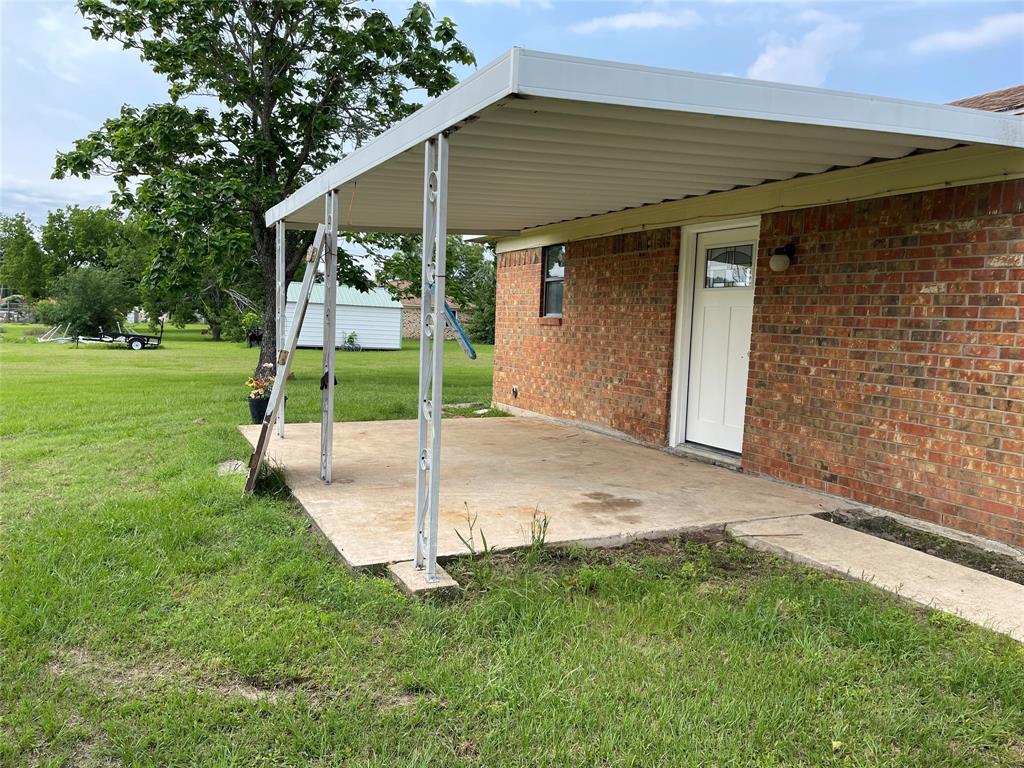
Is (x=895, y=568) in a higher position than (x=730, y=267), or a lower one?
lower

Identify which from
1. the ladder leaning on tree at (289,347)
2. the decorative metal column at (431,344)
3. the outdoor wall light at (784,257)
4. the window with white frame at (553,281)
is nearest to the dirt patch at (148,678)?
the decorative metal column at (431,344)

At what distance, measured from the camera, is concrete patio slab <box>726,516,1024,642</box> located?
345 centimetres

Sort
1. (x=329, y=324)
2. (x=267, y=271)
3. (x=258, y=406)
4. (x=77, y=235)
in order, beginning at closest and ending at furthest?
(x=329, y=324) < (x=258, y=406) < (x=267, y=271) < (x=77, y=235)

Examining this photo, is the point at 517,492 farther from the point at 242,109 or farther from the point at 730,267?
the point at 242,109

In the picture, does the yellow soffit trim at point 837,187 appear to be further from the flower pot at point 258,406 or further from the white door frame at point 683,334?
the flower pot at point 258,406

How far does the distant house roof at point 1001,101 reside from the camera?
4.68 m

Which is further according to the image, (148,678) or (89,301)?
(89,301)

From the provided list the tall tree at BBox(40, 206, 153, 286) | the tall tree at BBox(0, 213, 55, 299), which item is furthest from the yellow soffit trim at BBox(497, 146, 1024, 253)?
the tall tree at BBox(0, 213, 55, 299)

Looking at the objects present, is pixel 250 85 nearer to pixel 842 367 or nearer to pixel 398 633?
pixel 842 367

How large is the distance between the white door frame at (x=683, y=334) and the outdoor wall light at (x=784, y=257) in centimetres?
130

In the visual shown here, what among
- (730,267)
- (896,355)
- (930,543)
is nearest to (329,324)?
(730,267)

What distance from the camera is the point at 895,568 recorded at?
3.97 m

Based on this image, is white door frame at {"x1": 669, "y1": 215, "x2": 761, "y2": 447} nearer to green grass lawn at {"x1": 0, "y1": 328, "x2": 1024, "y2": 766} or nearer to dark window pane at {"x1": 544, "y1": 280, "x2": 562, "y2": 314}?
dark window pane at {"x1": 544, "y1": 280, "x2": 562, "y2": 314}

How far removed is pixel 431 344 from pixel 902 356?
131 inches
